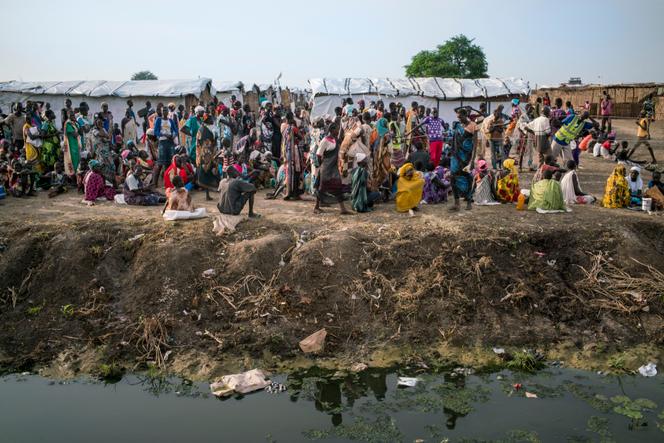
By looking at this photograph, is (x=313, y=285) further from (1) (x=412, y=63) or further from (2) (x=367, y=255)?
(1) (x=412, y=63)

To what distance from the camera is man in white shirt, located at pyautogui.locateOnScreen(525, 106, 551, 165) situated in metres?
10.2

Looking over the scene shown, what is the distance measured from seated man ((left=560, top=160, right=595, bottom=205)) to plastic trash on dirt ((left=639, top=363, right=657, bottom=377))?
12.2ft

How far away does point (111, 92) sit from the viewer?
18125mm

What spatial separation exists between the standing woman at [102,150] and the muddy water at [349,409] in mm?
5245

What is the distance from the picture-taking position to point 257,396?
17.8 ft

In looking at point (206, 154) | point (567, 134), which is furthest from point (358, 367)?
point (567, 134)

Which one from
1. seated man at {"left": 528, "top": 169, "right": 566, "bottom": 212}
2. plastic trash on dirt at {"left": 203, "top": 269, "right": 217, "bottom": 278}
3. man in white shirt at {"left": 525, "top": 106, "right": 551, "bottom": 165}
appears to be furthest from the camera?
man in white shirt at {"left": 525, "top": 106, "right": 551, "bottom": 165}

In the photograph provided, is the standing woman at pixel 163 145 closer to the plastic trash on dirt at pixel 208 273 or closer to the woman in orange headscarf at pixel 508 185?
the plastic trash on dirt at pixel 208 273

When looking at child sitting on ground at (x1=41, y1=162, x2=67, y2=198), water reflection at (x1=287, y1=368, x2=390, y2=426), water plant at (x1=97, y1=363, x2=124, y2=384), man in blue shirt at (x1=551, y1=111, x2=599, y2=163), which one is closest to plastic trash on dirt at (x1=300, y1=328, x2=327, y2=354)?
water reflection at (x1=287, y1=368, x2=390, y2=426)

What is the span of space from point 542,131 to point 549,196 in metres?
2.32

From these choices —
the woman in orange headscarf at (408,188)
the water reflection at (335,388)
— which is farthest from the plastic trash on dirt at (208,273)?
the woman in orange headscarf at (408,188)

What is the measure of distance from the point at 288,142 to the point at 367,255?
2.87 m

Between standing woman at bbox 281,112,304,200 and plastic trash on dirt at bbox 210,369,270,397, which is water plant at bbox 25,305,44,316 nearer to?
plastic trash on dirt at bbox 210,369,270,397

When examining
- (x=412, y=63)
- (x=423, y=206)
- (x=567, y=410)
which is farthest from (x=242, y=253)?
(x=412, y=63)
